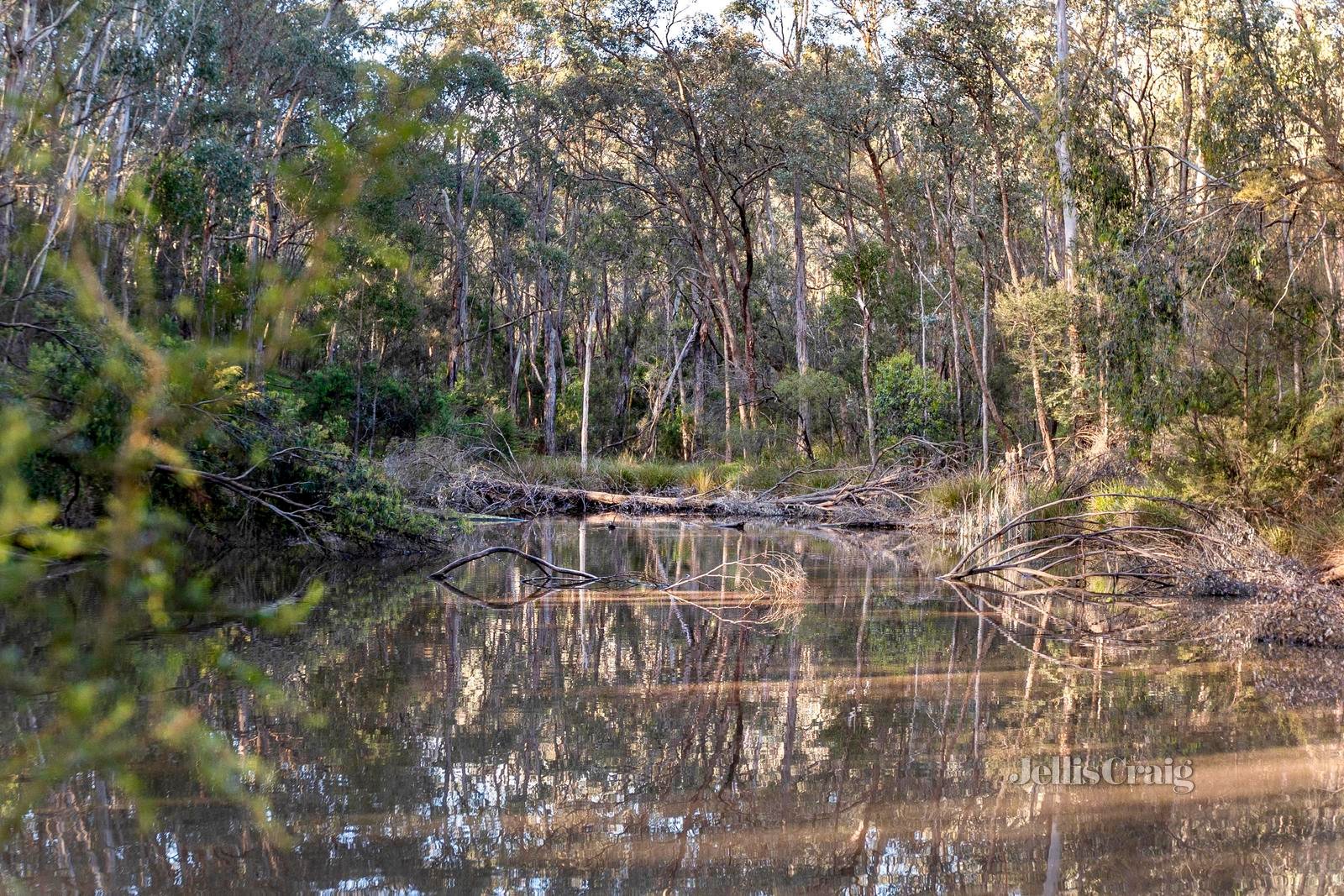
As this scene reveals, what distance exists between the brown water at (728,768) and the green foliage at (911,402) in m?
15.8

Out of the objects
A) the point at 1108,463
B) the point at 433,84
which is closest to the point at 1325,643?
the point at 1108,463

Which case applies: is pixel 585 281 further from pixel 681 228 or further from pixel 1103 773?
pixel 1103 773

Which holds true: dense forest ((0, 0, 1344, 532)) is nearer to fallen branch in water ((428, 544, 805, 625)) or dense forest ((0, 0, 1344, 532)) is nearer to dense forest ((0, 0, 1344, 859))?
dense forest ((0, 0, 1344, 859))

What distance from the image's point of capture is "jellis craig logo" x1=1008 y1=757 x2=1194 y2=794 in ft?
14.6

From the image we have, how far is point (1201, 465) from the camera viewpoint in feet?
35.3

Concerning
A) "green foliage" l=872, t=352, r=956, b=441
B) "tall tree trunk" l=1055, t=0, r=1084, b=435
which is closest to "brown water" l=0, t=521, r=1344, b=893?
"tall tree trunk" l=1055, t=0, r=1084, b=435

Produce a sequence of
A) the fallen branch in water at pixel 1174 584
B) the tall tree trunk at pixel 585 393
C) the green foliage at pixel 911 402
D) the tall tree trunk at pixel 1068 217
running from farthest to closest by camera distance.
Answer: the tall tree trunk at pixel 585 393 < the green foliage at pixel 911 402 < the tall tree trunk at pixel 1068 217 < the fallen branch in water at pixel 1174 584

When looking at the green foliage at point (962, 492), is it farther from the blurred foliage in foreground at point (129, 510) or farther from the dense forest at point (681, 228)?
the blurred foliage in foreground at point (129, 510)

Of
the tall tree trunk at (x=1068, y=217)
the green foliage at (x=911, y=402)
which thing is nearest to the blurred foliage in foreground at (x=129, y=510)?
the tall tree trunk at (x=1068, y=217)

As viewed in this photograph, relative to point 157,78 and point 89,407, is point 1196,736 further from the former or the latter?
point 157,78

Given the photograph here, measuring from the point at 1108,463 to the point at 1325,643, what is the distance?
23.1 feet

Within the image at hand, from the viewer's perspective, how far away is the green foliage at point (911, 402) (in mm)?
23812

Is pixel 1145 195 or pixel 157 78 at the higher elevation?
pixel 157 78

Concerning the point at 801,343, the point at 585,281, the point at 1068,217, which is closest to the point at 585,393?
the point at 801,343
